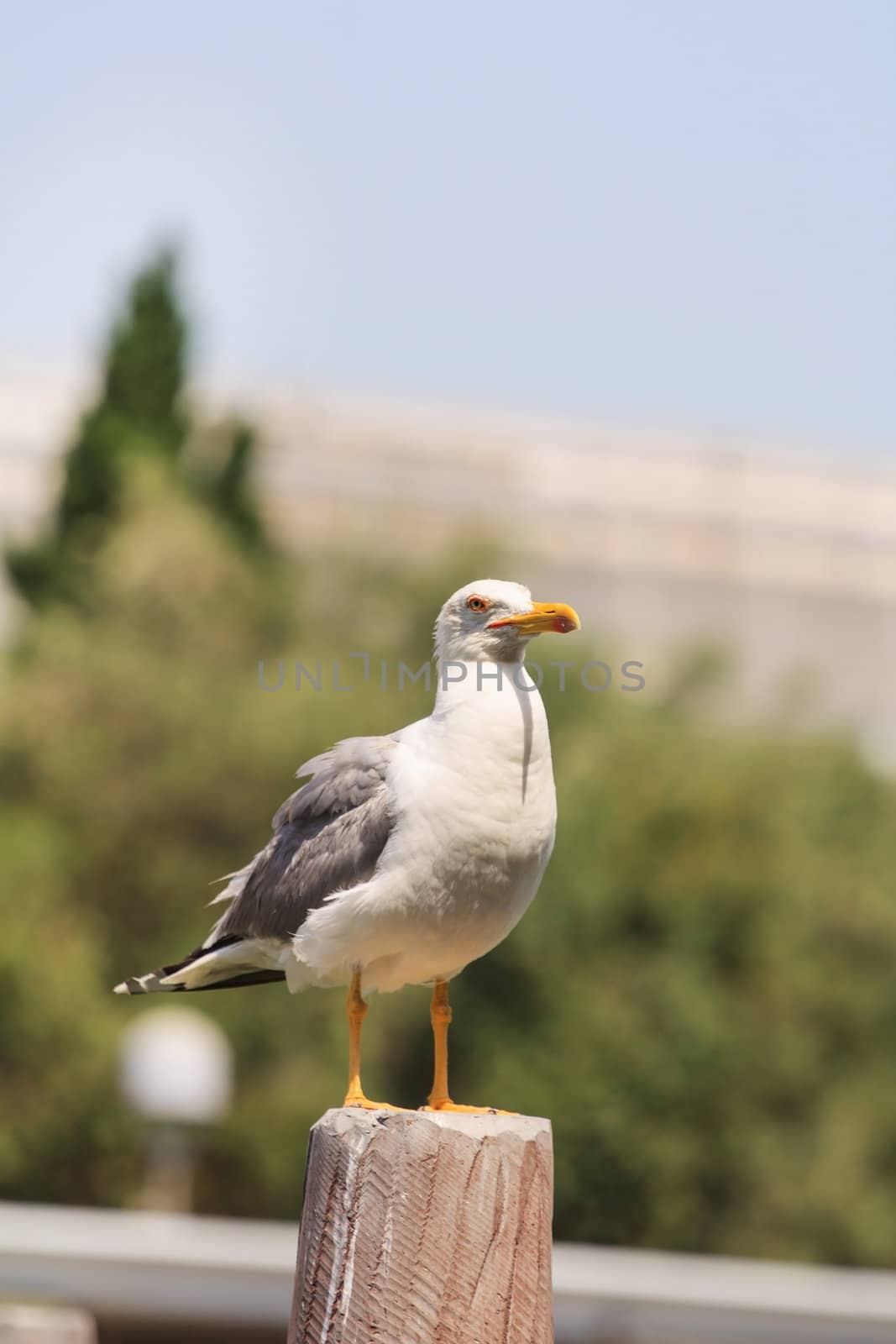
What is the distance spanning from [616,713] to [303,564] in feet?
18.0

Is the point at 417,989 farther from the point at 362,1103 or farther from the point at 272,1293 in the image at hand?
the point at 362,1103

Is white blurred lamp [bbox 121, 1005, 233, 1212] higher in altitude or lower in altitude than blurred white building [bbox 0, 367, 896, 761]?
lower

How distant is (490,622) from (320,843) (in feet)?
2.48

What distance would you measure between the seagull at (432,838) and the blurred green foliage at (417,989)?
1961 cm

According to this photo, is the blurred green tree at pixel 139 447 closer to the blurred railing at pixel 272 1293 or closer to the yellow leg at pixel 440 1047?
the blurred railing at pixel 272 1293

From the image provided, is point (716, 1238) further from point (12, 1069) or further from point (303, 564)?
point (303, 564)

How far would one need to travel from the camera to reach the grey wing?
5.09m

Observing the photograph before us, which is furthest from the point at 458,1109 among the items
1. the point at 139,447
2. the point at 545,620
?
the point at 139,447

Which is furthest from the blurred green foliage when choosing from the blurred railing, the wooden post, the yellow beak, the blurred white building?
the wooden post

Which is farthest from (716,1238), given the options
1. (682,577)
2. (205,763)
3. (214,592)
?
(682,577)

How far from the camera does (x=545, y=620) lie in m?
4.92

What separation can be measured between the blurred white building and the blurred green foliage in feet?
60.9

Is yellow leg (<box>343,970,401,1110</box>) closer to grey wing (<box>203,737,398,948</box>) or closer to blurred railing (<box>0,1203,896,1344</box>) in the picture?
grey wing (<box>203,737,398,948</box>)

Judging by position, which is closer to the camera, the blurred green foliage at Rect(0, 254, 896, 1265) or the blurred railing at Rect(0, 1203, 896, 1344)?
the blurred railing at Rect(0, 1203, 896, 1344)
